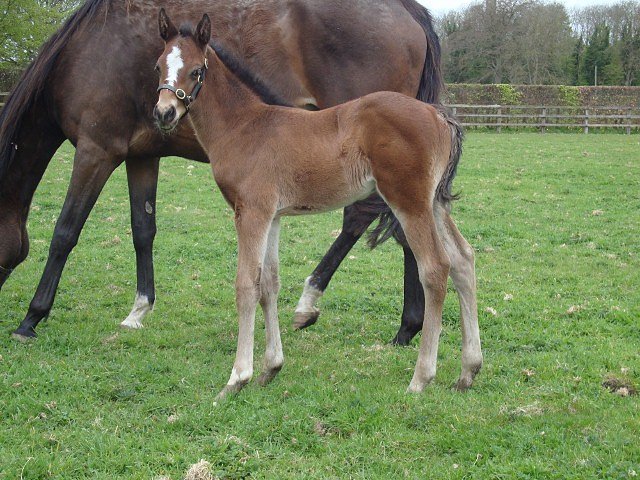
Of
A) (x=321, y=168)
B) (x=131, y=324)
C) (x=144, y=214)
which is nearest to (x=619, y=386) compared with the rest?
(x=321, y=168)

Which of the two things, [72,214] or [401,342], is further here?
[72,214]

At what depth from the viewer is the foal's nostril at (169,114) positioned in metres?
3.95

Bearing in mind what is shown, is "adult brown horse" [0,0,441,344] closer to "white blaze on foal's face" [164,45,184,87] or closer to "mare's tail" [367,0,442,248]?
"mare's tail" [367,0,442,248]

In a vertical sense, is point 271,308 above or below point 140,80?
below

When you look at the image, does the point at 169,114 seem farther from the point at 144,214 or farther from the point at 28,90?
the point at 144,214

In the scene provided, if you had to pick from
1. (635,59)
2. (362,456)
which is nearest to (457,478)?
(362,456)

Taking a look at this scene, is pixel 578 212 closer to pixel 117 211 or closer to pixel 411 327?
pixel 411 327

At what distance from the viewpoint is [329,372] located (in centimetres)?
467

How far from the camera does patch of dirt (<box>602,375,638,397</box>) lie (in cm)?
410

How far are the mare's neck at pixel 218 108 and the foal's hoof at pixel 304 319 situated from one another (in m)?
1.80

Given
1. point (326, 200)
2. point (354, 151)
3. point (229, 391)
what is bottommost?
point (229, 391)

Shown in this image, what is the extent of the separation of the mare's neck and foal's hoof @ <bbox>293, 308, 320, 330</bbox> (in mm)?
1804

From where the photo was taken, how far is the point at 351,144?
412cm

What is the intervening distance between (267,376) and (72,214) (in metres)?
2.33
